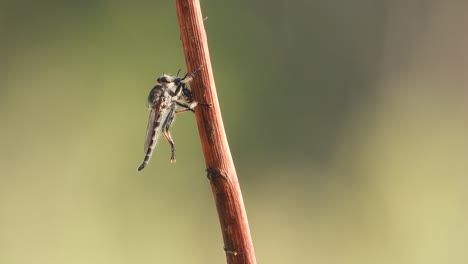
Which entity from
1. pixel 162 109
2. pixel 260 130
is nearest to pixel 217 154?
pixel 162 109

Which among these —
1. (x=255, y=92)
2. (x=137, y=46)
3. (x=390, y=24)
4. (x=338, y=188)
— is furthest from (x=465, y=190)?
(x=137, y=46)

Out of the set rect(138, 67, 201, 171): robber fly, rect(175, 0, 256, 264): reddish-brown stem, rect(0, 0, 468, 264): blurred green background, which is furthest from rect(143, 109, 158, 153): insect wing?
rect(0, 0, 468, 264): blurred green background

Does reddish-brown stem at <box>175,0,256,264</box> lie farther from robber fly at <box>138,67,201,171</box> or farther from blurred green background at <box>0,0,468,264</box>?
blurred green background at <box>0,0,468,264</box>

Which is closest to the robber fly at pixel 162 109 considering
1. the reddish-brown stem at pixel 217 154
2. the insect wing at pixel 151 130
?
the insect wing at pixel 151 130

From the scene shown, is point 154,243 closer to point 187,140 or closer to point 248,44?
point 187,140

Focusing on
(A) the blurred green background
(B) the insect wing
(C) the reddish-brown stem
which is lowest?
(C) the reddish-brown stem
